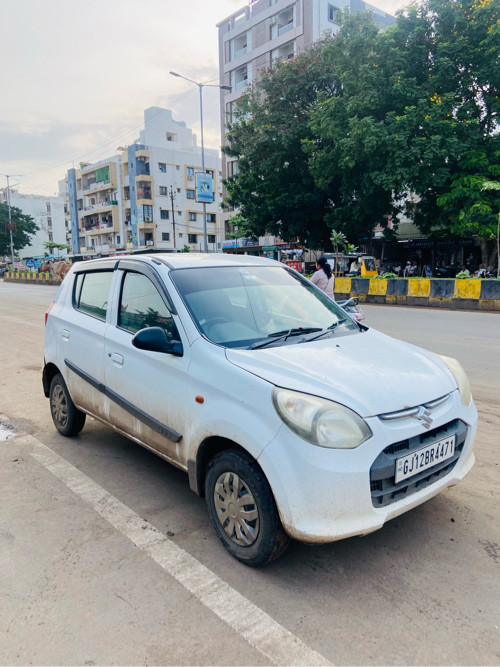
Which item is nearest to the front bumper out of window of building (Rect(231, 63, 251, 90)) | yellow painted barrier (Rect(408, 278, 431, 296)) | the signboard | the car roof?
the car roof

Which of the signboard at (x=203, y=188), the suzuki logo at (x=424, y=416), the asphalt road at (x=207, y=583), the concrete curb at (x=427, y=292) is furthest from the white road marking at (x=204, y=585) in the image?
the signboard at (x=203, y=188)

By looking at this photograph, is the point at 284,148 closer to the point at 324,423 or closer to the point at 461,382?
the point at 461,382

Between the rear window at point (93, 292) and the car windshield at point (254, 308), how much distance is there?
85 centimetres

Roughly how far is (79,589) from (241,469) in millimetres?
986

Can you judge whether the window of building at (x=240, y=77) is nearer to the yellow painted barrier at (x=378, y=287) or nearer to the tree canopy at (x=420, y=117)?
the tree canopy at (x=420, y=117)

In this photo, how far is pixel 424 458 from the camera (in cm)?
241

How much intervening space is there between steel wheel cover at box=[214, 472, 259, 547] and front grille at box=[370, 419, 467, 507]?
2.01ft

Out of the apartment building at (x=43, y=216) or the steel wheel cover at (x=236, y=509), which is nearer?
the steel wheel cover at (x=236, y=509)

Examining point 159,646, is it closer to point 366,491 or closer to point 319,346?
point 366,491

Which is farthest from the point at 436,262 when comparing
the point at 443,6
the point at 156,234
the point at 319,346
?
the point at 156,234

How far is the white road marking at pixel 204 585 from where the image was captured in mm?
1952

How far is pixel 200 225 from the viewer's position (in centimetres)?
6494

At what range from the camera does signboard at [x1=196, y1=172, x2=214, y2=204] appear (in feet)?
95.9

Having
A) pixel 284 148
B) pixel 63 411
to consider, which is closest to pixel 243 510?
pixel 63 411
